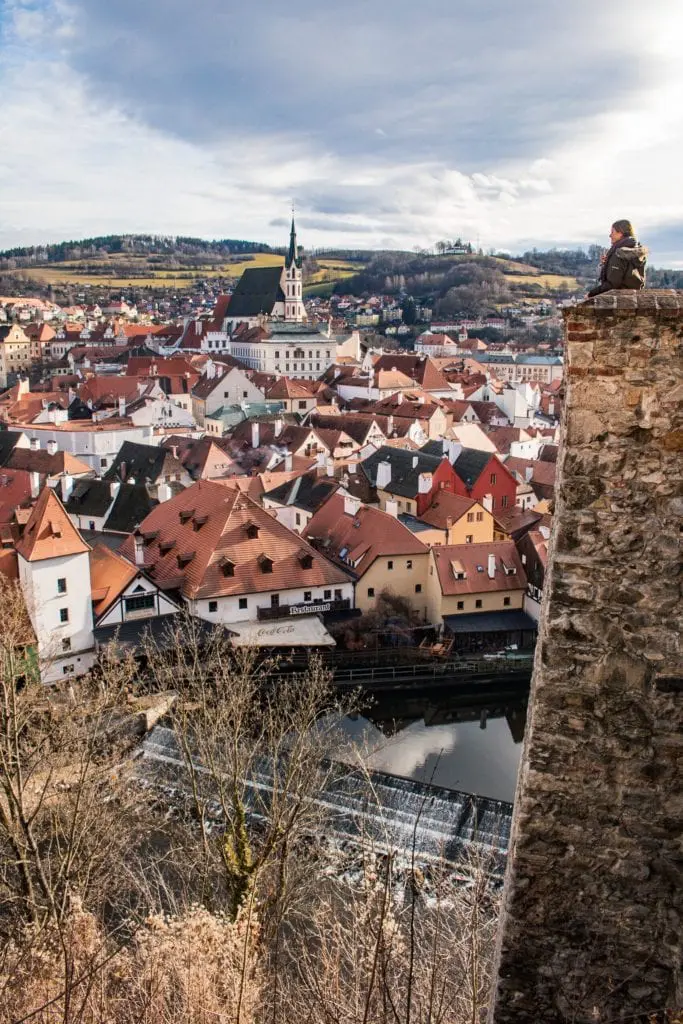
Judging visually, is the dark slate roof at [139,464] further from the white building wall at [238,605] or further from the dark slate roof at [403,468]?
the white building wall at [238,605]

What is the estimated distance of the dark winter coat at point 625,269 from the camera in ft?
16.4

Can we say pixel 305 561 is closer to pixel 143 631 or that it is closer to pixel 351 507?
pixel 351 507

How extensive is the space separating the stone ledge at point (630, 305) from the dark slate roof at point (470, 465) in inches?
1336

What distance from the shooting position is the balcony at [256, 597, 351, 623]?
27453 mm

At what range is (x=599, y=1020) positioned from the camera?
5105 millimetres

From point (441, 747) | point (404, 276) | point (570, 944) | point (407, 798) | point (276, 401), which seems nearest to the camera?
point (570, 944)

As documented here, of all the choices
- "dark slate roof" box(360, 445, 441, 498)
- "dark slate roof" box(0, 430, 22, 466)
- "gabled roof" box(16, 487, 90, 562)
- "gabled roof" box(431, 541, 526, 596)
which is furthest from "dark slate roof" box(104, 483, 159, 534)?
"gabled roof" box(431, 541, 526, 596)

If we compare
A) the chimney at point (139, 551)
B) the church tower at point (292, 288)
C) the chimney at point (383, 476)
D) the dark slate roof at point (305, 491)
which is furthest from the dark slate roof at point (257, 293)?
the chimney at point (139, 551)

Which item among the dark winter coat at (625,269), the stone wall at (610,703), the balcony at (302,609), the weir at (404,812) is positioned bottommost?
the weir at (404,812)

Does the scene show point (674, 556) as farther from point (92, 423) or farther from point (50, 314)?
point (50, 314)

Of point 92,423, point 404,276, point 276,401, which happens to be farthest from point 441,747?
point 404,276

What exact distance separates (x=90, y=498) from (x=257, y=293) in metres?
85.0

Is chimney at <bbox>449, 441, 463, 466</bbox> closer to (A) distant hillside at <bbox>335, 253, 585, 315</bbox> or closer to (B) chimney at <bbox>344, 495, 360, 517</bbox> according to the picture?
(B) chimney at <bbox>344, 495, 360, 517</bbox>

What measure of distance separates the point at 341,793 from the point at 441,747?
577 cm
